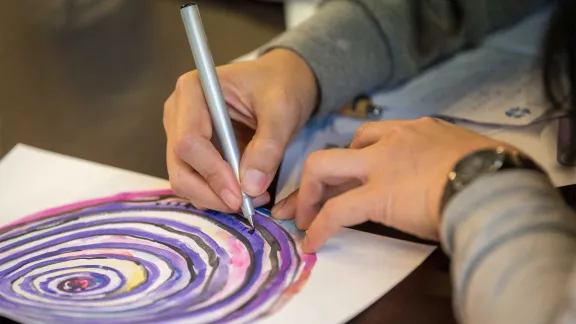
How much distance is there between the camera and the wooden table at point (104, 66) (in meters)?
0.77

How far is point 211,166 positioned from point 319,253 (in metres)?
0.12

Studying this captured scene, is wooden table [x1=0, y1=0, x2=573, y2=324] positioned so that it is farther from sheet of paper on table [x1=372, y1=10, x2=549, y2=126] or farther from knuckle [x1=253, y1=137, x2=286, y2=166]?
sheet of paper on table [x1=372, y1=10, x2=549, y2=126]

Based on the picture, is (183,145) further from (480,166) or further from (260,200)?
(480,166)

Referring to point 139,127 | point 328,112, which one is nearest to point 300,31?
point 328,112

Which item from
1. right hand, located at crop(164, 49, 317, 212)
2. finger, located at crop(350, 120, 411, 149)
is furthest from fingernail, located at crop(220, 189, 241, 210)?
finger, located at crop(350, 120, 411, 149)

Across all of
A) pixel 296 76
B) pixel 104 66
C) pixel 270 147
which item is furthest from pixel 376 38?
pixel 104 66

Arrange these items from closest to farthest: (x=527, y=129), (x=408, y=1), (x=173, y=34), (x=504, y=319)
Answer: (x=504, y=319) → (x=527, y=129) → (x=408, y=1) → (x=173, y=34)

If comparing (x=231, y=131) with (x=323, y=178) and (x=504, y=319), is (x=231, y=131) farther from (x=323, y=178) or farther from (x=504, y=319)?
(x=504, y=319)

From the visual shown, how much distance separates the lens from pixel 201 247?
1.87 feet

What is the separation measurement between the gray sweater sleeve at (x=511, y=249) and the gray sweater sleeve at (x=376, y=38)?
1.00 feet

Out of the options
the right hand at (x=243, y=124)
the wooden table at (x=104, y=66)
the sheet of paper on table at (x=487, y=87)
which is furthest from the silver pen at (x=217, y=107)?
the sheet of paper on table at (x=487, y=87)

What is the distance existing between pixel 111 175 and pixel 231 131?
0.16 meters

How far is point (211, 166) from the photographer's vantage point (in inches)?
23.4

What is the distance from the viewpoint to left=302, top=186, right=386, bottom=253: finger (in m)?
0.52
